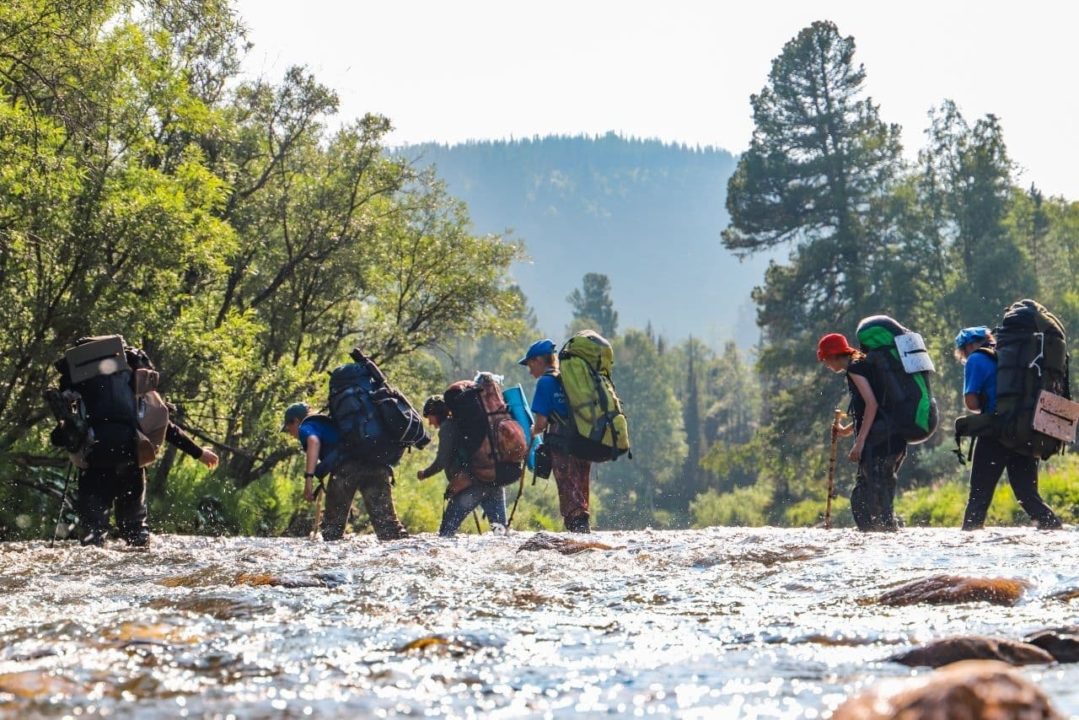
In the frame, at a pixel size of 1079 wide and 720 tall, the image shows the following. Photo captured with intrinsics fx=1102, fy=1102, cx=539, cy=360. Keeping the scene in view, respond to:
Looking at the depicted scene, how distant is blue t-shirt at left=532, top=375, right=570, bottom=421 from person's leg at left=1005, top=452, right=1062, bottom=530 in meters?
4.35

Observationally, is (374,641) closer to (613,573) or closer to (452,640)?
(452,640)

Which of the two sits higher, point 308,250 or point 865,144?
point 865,144

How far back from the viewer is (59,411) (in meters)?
9.12

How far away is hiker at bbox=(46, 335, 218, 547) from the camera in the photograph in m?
9.13

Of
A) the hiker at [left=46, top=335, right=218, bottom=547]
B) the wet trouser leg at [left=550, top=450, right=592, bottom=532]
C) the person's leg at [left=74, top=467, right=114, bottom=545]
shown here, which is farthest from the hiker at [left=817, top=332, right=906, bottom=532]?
the person's leg at [left=74, top=467, right=114, bottom=545]

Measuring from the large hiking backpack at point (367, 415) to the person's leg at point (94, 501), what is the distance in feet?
7.79

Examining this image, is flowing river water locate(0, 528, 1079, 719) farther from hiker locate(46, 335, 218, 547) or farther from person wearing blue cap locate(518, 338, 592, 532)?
person wearing blue cap locate(518, 338, 592, 532)

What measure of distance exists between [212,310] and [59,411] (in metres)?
11.6

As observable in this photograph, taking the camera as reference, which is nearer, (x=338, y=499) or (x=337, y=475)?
(x=337, y=475)

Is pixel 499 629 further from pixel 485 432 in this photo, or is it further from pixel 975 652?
pixel 485 432

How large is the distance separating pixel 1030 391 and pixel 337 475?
6.75 m

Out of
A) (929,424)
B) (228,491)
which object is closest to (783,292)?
(228,491)

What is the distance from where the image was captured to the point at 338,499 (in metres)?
11.5

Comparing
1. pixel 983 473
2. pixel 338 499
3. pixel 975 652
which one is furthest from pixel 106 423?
pixel 983 473
